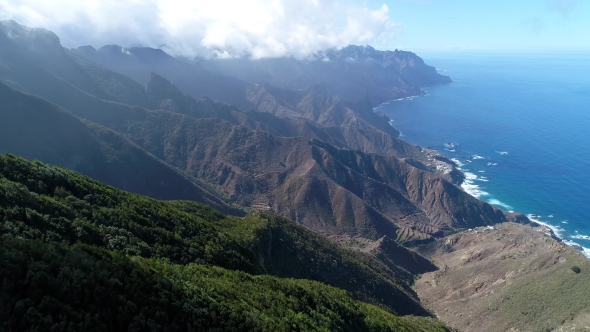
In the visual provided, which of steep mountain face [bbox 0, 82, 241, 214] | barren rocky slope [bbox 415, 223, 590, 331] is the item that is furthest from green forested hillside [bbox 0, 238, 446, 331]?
steep mountain face [bbox 0, 82, 241, 214]

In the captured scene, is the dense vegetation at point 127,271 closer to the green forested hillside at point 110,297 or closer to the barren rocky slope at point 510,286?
the green forested hillside at point 110,297

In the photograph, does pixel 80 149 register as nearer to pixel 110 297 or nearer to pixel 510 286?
pixel 110 297

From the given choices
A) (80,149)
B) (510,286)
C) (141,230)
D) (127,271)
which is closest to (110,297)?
(127,271)

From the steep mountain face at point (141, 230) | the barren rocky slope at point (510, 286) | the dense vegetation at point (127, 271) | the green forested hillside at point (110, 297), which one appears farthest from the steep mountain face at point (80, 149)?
the green forested hillside at point (110, 297)

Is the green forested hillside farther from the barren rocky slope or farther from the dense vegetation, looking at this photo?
the barren rocky slope

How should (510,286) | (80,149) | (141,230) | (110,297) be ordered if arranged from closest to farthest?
(110,297) → (141,230) → (510,286) → (80,149)

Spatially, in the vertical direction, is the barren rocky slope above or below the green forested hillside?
below

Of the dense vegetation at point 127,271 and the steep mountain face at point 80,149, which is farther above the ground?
the dense vegetation at point 127,271

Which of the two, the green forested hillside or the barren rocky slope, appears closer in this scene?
the green forested hillside

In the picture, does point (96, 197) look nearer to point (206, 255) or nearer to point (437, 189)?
point (206, 255)
